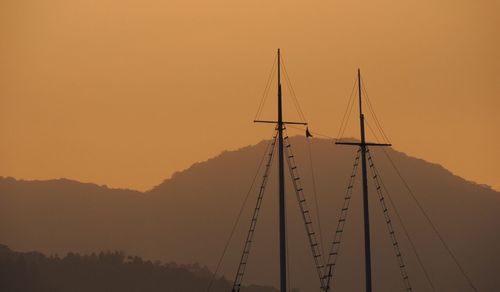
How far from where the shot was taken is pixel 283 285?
7481 centimetres

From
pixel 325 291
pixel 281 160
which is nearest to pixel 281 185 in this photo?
pixel 281 160

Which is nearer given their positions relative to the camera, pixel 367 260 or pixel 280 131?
pixel 280 131

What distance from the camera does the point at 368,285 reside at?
86.8 metres

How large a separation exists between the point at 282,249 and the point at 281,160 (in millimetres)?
6236

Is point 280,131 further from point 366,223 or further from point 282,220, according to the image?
point 366,223

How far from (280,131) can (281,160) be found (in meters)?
2.32

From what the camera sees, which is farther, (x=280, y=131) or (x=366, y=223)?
(x=366, y=223)

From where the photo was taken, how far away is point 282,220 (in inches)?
2985

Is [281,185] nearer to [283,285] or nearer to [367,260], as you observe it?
[283,285]

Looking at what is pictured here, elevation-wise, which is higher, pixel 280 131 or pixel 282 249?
pixel 280 131

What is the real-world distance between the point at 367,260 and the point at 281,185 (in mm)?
15143

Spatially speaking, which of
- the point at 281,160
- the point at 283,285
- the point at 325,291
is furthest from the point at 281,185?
the point at 325,291

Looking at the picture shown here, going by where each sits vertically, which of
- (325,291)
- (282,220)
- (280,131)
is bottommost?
(325,291)

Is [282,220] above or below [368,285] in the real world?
above
